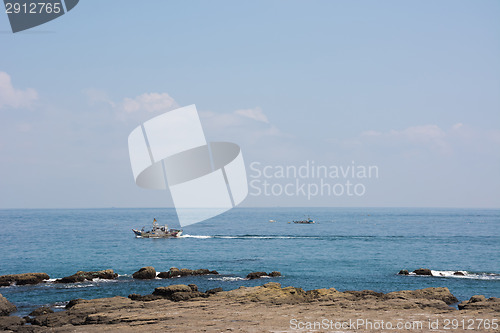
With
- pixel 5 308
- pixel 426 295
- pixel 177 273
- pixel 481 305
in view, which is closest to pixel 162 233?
pixel 177 273

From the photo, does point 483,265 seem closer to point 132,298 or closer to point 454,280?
point 454,280

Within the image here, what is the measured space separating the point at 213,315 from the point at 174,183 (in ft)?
37.5

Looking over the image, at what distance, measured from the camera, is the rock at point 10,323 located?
23406 millimetres

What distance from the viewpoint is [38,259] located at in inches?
2566

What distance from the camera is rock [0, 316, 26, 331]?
2341 cm

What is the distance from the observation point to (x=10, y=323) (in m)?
24.5

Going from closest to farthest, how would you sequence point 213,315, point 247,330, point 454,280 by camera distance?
Result: point 247,330, point 213,315, point 454,280

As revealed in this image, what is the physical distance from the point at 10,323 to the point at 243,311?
13.1 metres

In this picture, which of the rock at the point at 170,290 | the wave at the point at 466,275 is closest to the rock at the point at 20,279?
the rock at the point at 170,290

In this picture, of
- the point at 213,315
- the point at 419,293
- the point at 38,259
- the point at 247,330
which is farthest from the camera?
the point at 38,259

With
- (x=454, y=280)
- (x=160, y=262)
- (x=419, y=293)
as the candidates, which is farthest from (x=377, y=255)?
(x=419, y=293)

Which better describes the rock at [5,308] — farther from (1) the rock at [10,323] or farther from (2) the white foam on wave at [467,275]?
(2) the white foam on wave at [467,275]

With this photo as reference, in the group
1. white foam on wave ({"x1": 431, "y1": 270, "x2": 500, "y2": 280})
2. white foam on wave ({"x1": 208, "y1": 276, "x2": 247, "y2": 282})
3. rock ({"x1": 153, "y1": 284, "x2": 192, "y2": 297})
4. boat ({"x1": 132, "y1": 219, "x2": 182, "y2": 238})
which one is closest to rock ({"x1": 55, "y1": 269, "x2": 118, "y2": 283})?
white foam on wave ({"x1": 208, "y1": 276, "x2": 247, "y2": 282})

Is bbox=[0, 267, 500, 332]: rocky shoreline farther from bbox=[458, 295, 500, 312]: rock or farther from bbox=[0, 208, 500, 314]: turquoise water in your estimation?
bbox=[0, 208, 500, 314]: turquoise water
